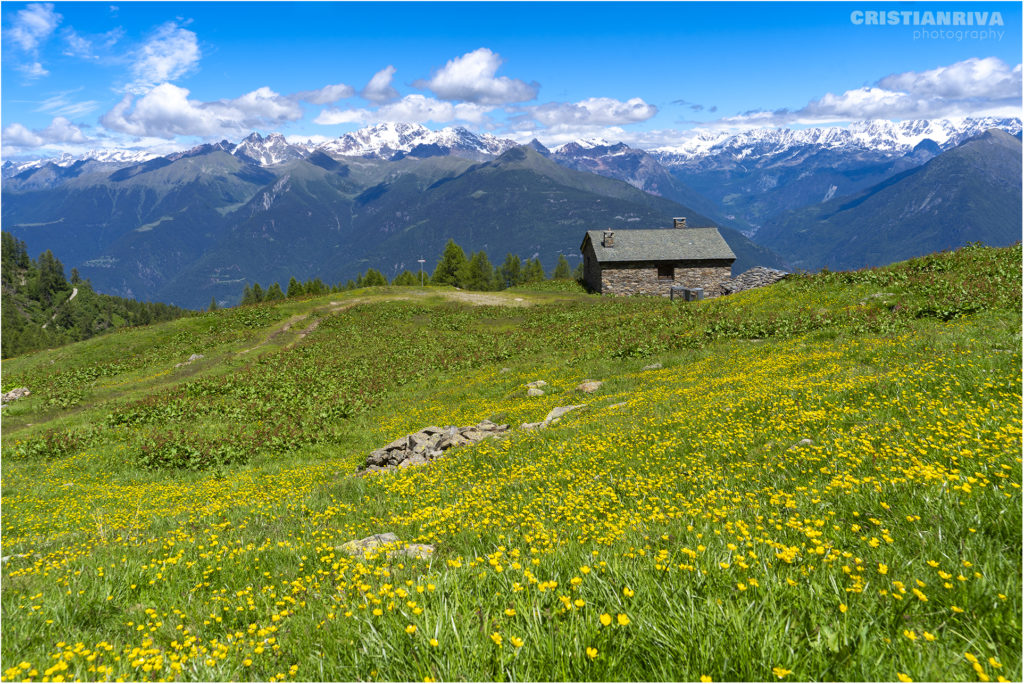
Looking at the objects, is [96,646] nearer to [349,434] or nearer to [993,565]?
[993,565]

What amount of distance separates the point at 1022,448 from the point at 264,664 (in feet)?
30.0

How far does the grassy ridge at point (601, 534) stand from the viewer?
139 inches

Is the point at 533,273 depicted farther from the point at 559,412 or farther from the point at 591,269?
the point at 559,412

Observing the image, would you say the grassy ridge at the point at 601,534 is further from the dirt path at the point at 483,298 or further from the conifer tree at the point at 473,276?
the conifer tree at the point at 473,276

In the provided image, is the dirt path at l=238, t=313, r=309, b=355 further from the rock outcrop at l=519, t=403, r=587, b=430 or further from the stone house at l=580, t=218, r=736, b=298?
the stone house at l=580, t=218, r=736, b=298

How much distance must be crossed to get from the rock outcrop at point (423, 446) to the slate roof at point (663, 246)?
172ft

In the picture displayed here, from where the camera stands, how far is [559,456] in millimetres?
11430

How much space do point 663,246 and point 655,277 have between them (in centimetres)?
488

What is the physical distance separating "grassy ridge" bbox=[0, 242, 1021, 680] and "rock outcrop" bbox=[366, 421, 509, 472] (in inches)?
57.1

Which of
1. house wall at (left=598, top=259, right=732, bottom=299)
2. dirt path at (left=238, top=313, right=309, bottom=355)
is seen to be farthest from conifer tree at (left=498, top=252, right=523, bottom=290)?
dirt path at (left=238, top=313, right=309, bottom=355)

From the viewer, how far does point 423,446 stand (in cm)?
1530

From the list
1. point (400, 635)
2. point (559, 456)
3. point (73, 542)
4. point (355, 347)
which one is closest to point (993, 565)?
point (400, 635)

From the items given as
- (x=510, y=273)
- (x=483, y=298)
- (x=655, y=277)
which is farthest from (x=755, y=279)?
(x=510, y=273)

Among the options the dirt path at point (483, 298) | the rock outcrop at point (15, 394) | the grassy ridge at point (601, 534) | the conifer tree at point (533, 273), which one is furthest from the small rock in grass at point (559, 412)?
the conifer tree at point (533, 273)
